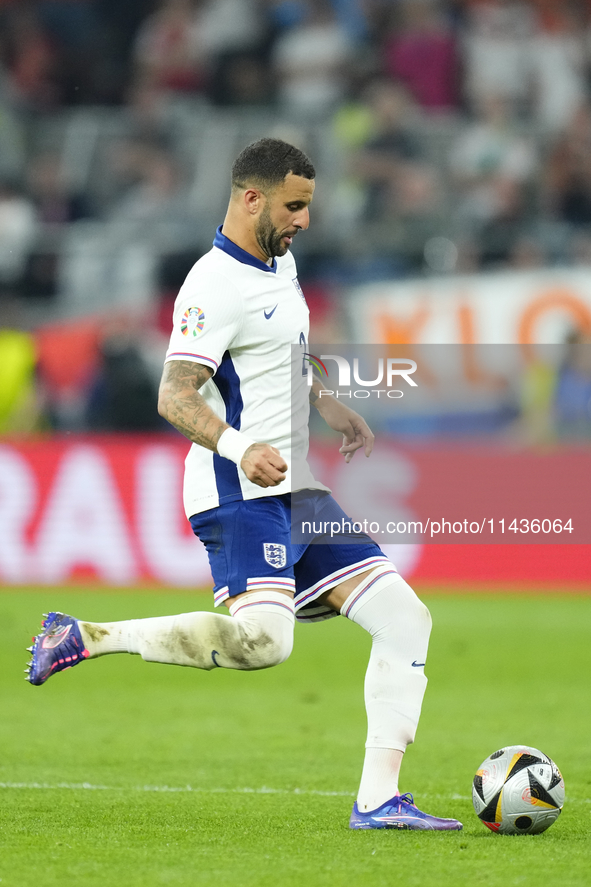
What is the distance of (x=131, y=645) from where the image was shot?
4.50 metres

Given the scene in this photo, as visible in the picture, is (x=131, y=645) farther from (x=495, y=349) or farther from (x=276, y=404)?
(x=495, y=349)

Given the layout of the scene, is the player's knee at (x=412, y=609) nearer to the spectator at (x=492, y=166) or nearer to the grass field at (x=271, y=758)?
the grass field at (x=271, y=758)

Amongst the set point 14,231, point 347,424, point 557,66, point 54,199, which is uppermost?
point 557,66

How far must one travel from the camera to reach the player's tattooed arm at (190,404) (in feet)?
13.9

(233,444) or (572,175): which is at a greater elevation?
(572,175)

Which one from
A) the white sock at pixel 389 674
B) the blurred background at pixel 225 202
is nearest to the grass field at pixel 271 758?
the white sock at pixel 389 674

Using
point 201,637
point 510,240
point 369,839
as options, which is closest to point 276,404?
point 201,637

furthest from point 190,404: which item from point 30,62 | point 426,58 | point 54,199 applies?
Answer: point 30,62

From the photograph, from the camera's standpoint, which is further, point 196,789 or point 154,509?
point 154,509

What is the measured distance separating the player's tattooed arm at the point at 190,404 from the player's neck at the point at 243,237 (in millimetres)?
515

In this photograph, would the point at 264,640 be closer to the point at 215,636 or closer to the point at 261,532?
the point at 215,636

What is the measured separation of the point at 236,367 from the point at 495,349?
27.7ft

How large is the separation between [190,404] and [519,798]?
1.76 metres

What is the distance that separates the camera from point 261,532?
4.51m
